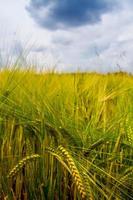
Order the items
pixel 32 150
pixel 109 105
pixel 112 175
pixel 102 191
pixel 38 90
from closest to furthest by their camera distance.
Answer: pixel 102 191 < pixel 112 175 < pixel 32 150 < pixel 38 90 < pixel 109 105

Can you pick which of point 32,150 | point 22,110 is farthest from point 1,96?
point 32,150

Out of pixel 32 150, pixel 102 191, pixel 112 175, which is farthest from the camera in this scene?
pixel 32 150

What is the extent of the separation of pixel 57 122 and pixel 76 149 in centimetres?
13

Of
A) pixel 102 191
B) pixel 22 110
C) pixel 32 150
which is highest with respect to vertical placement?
pixel 22 110

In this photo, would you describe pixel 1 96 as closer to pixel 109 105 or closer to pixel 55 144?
pixel 55 144

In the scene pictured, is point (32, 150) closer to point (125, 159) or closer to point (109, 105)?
point (125, 159)

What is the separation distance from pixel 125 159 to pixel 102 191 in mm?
195

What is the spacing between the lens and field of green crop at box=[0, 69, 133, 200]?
136 centimetres

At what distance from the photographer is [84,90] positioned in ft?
6.51

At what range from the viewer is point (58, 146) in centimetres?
133

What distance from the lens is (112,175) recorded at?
1.42 meters

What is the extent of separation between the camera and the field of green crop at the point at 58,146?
4.48 feet

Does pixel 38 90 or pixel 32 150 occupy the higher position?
pixel 38 90

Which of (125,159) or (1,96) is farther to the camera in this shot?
(1,96)
